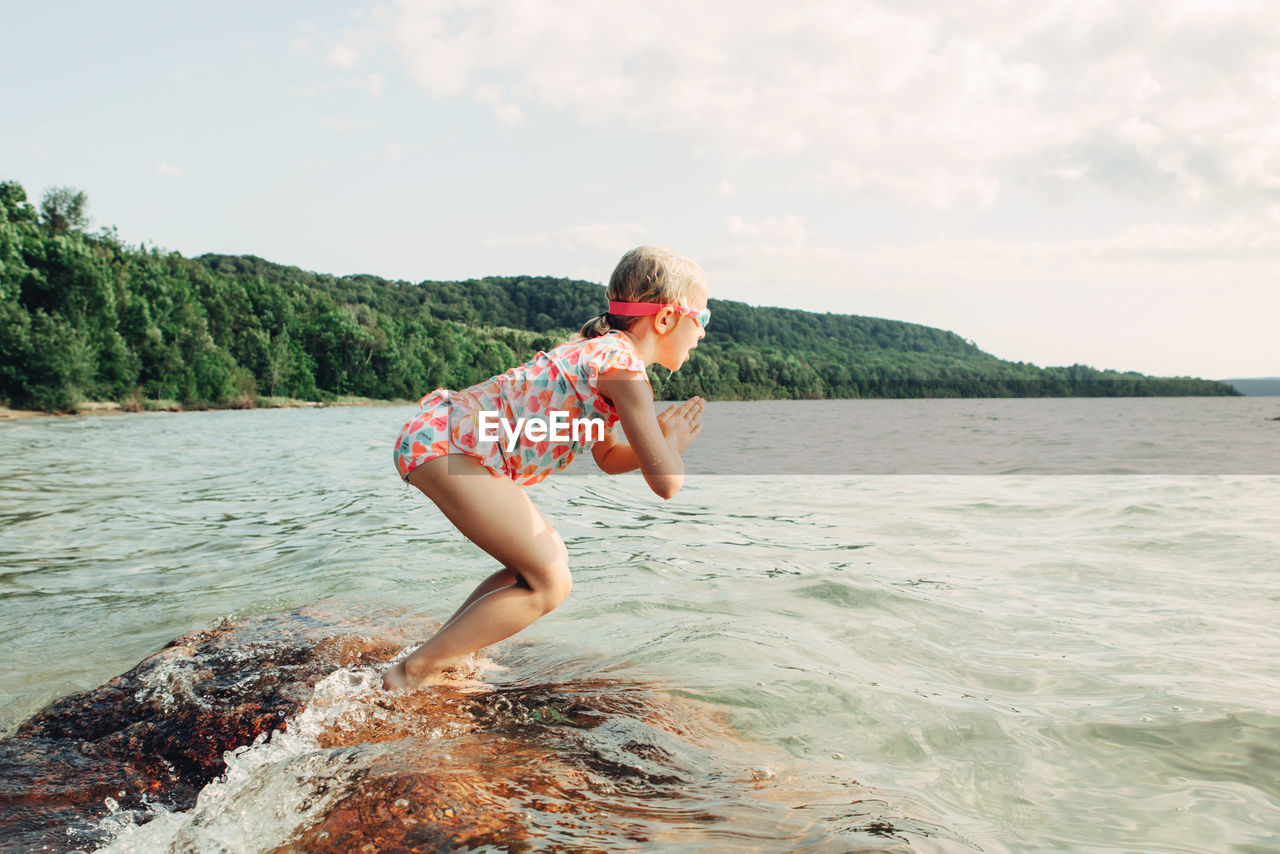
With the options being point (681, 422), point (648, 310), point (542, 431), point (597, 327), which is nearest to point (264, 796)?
point (542, 431)

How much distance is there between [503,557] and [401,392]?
85940 millimetres

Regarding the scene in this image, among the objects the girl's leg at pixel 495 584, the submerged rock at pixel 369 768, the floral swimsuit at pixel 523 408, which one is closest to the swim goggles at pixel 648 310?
the floral swimsuit at pixel 523 408

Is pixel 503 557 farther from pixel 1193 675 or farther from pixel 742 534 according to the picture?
pixel 742 534

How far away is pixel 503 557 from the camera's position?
3361 mm

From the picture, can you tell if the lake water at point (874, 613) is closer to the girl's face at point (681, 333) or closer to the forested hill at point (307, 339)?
the girl's face at point (681, 333)

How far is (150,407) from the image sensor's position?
182 ft

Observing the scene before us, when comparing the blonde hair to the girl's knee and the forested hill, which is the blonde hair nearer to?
the girl's knee

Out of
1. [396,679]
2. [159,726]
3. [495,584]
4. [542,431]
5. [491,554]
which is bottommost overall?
[159,726]

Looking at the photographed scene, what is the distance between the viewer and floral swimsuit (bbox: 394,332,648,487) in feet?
10.5

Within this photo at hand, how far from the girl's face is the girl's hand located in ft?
0.56

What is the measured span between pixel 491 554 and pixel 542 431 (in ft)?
1.67

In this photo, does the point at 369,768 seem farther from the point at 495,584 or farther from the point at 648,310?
the point at 648,310

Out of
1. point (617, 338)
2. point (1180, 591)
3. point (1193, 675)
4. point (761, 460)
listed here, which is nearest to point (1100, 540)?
point (1180, 591)

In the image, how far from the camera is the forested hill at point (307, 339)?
48.9 metres
